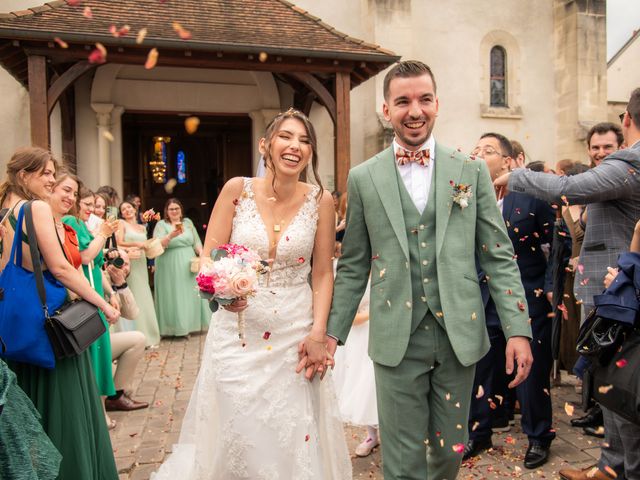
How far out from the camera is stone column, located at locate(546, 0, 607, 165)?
48.9ft

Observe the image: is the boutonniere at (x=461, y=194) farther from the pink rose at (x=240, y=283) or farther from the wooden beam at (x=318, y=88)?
the wooden beam at (x=318, y=88)

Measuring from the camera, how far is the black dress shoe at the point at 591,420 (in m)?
4.90

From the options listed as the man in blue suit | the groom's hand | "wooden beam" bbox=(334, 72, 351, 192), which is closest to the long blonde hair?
the groom's hand

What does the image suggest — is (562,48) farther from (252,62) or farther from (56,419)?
(56,419)

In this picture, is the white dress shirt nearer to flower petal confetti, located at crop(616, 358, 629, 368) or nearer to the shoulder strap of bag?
→ flower petal confetti, located at crop(616, 358, 629, 368)

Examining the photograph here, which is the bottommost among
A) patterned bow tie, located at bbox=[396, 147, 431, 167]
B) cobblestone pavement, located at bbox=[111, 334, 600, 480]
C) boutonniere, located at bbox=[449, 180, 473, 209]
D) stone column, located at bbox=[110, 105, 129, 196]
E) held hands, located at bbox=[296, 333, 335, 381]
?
cobblestone pavement, located at bbox=[111, 334, 600, 480]

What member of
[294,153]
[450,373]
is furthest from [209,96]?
[450,373]

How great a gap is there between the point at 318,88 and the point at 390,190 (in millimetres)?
8737

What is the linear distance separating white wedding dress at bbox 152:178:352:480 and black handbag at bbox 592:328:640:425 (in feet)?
4.79

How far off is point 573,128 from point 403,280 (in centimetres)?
1425

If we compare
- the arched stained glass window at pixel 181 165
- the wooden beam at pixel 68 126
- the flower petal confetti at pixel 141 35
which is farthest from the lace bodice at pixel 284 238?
Result: the arched stained glass window at pixel 181 165

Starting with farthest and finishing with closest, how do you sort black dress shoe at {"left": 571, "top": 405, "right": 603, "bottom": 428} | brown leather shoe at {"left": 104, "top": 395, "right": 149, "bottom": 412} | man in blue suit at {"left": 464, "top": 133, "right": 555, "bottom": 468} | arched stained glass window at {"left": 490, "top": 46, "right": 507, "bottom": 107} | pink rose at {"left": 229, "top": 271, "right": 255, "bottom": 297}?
arched stained glass window at {"left": 490, "top": 46, "right": 507, "bottom": 107}
brown leather shoe at {"left": 104, "top": 395, "right": 149, "bottom": 412}
black dress shoe at {"left": 571, "top": 405, "right": 603, "bottom": 428}
man in blue suit at {"left": 464, "top": 133, "right": 555, "bottom": 468}
pink rose at {"left": 229, "top": 271, "right": 255, "bottom": 297}

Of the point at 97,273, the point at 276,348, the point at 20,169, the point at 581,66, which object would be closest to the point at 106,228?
the point at 97,273

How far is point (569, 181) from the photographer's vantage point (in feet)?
10.4
